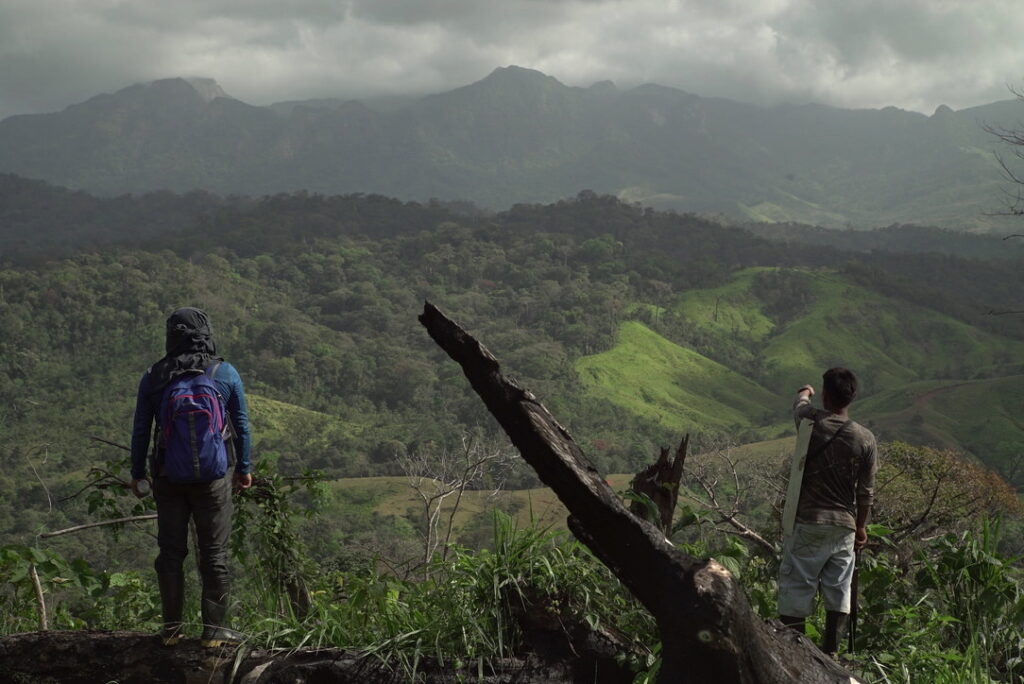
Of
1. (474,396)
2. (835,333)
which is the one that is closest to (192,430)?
(474,396)

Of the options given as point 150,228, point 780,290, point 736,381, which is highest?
point 150,228

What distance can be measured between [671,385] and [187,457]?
228ft

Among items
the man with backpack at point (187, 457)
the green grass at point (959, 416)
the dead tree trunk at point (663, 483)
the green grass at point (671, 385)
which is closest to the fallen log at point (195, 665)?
the man with backpack at point (187, 457)

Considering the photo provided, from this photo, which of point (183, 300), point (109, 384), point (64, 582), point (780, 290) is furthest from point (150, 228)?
point (64, 582)

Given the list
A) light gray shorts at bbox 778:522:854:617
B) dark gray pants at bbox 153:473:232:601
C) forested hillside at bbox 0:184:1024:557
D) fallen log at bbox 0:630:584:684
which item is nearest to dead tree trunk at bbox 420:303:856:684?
fallen log at bbox 0:630:584:684

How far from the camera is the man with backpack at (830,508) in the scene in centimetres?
343

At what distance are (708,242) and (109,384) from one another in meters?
71.2

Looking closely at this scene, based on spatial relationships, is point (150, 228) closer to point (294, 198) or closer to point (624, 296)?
point (294, 198)

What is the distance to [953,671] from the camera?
275 cm

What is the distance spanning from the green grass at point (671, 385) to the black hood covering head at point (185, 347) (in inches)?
2327

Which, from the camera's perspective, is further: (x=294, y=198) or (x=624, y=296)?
(x=294, y=198)

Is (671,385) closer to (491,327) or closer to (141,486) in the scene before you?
(491,327)

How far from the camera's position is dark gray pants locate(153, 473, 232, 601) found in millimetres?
3248

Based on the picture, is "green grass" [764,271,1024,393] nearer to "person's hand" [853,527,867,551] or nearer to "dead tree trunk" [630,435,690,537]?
"person's hand" [853,527,867,551]
